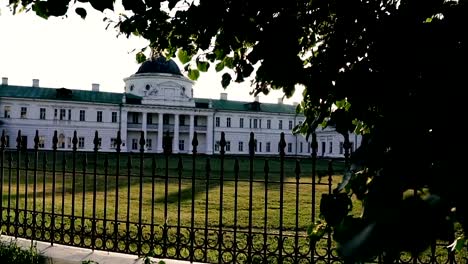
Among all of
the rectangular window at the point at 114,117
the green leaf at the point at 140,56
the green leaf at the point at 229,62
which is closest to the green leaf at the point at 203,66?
the green leaf at the point at 229,62

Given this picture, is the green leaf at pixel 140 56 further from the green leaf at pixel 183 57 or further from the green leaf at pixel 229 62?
the green leaf at pixel 229 62

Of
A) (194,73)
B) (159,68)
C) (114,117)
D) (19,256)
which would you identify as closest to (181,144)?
(114,117)

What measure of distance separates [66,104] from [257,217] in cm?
4339

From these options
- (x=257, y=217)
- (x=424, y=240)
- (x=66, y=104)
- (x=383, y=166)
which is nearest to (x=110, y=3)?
(x=383, y=166)

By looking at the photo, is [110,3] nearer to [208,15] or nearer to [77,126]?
[208,15]

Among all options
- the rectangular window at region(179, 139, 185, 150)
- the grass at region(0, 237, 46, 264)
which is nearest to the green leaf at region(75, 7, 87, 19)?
the grass at region(0, 237, 46, 264)

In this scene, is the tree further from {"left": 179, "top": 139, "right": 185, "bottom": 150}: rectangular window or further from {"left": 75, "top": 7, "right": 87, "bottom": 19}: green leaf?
{"left": 179, "top": 139, "right": 185, "bottom": 150}: rectangular window

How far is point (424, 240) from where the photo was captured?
74 cm

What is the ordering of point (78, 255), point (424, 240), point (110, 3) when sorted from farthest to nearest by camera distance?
point (78, 255), point (110, 3), point (424, 240)

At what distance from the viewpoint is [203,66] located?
3004 mm

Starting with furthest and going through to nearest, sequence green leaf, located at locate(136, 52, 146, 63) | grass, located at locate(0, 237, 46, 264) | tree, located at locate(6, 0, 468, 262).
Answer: grass, located at locate(0, 237, 46, 264), green leaf, located at locate(136, 52, 146, 63), tree, located at locate(6, 0, 468, 262)

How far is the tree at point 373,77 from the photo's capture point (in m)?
0.77

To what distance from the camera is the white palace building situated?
47812 millimetres

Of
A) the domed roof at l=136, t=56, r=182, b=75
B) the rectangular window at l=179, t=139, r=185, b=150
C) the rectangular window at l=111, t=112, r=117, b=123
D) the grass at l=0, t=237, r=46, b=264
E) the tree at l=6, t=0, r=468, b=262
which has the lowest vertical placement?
the rectangular window at l=179, t=139, r=185, b=150
